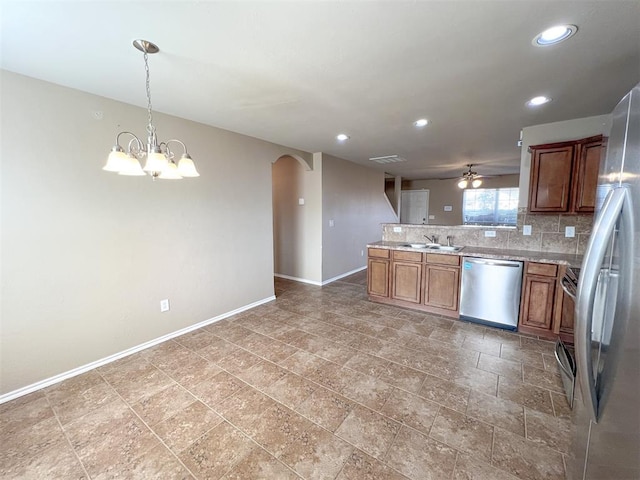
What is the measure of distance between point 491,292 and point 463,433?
196cm

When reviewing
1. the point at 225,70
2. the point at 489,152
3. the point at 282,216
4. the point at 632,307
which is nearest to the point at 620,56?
the point at 632,307

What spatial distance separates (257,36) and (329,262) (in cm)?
401

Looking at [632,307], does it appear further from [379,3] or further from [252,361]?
[252,361]

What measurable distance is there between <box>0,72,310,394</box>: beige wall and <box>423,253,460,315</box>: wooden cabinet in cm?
273

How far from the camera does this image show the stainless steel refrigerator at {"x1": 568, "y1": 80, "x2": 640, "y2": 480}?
2.28ft

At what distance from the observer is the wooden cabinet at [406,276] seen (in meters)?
3.76

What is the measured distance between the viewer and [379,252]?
13.4ft

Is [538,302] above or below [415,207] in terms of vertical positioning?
below

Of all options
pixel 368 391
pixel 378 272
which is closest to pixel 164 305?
pixel 368 391

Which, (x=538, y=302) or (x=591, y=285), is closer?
(x=591, y=285)

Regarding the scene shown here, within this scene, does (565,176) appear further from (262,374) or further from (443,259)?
(262,374)

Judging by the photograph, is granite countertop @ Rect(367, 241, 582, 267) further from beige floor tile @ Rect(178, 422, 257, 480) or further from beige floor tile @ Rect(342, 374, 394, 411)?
beige floor tile @ Rect(178, 422, 257, 480)

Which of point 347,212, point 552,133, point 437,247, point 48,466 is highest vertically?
point 552,133

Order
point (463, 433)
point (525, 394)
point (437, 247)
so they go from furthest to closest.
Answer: point (437, 247), point (525, 394), point (463, 433)
